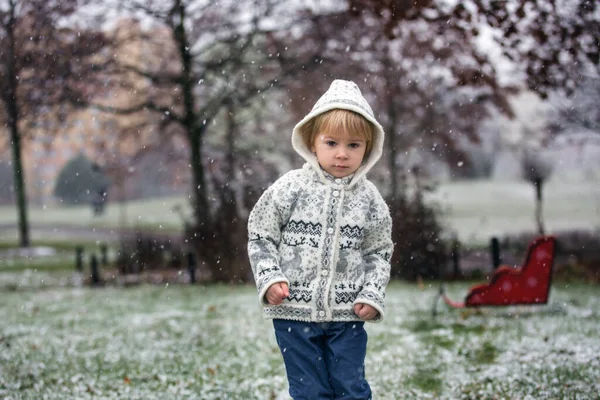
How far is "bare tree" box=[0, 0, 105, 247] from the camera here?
8.52 m

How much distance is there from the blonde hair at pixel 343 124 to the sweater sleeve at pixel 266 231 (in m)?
0.32

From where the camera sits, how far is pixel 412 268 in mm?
14086

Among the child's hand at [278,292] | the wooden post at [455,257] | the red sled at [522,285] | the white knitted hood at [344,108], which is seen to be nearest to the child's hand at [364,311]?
the child's hand at [278,292]

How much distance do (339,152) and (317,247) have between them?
0.45 meters

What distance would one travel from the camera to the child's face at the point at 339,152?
3.29 meters

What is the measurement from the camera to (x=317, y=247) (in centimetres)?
326

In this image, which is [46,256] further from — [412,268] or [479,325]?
[479,325]

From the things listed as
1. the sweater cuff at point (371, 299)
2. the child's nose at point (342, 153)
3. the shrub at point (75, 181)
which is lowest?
the sweater cuff at point (371, 299)

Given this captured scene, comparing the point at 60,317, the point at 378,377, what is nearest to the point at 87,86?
the point at 60,317

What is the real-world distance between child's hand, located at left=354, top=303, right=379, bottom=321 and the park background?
168 cm

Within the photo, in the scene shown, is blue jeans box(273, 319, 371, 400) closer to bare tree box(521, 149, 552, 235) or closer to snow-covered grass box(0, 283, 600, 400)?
snow-covered grass box(0, 283, 600, 400)

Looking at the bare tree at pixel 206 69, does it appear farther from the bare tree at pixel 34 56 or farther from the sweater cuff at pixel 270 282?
the sweater cuff at pixel 270 282

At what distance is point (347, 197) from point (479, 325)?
16.1 feet

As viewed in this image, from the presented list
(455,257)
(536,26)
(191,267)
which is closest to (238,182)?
(191,267)
